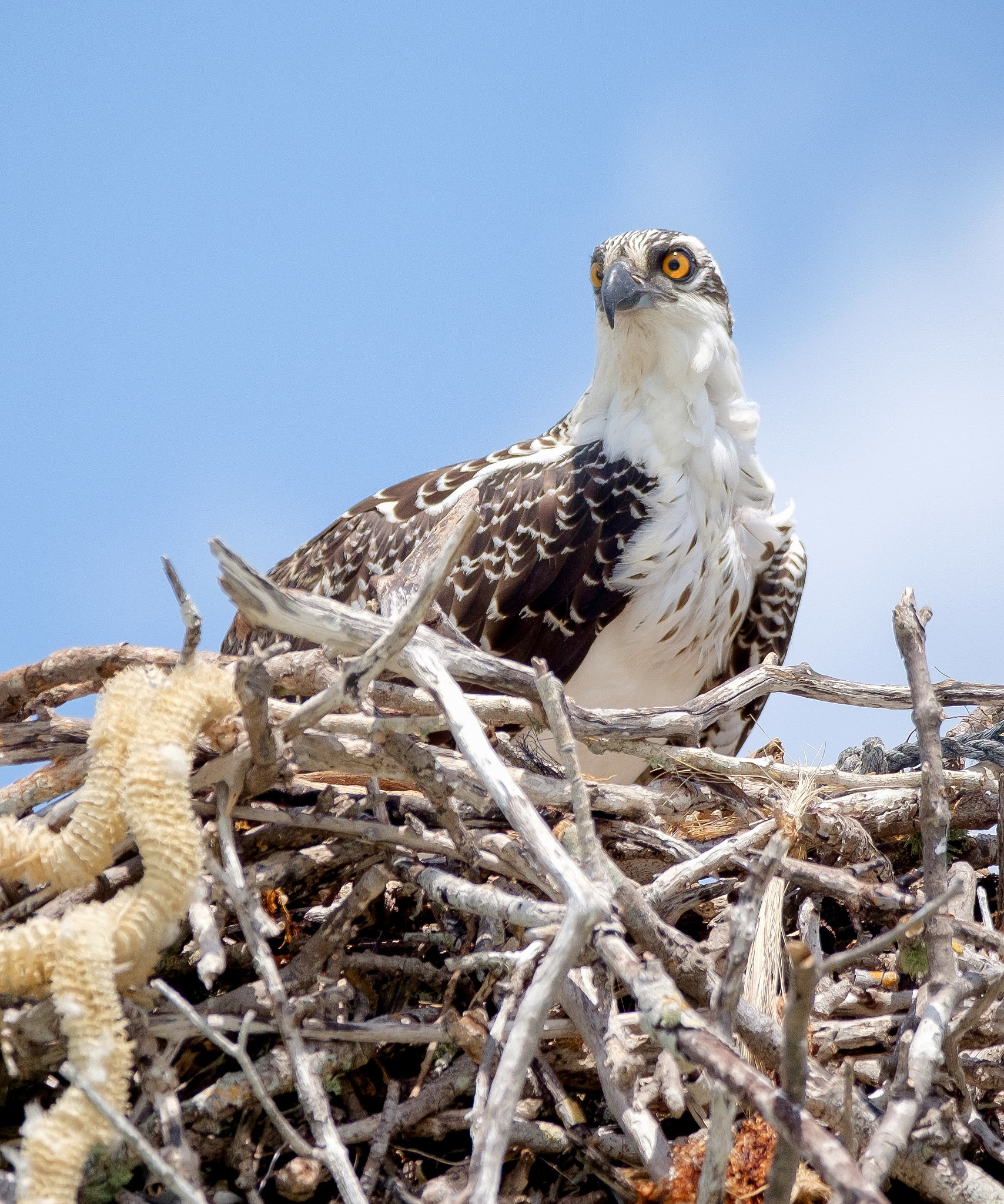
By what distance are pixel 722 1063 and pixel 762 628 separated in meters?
3.88

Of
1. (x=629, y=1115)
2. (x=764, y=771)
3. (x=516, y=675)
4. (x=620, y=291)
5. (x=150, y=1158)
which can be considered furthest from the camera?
(x=620, y=291)

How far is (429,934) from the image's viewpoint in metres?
4.00

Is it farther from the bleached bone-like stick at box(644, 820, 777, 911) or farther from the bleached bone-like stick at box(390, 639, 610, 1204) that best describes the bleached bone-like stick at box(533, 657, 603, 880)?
the bleached bone-like stick at box(644, 820, 777, 911)

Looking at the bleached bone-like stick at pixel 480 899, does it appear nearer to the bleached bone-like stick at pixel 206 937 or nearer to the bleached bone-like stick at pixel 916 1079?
the bleached bone-like stick at pixel 206 937

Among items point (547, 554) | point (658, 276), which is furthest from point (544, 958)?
point (658, 276)

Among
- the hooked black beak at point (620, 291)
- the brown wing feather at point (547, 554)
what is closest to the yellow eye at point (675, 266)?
the hooked black beak at point (620, 291)

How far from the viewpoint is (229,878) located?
3.21 meters

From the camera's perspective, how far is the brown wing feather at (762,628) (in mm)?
5973

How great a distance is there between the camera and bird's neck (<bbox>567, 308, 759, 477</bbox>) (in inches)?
223

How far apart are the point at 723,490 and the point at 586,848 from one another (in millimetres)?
3157

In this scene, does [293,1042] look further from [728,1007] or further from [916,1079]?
[916,1079]

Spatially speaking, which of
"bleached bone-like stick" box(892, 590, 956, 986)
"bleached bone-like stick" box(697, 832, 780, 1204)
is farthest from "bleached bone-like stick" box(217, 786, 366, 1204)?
"bleached bone-like stick" box(892, 590, 956, 986)

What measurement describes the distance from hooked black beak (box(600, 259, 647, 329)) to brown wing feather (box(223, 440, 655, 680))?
0.59 metres

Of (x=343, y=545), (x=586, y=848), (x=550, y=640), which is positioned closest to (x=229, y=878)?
(x=586, y=848)
